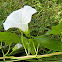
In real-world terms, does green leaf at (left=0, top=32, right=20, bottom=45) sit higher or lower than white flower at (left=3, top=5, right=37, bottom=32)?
lower

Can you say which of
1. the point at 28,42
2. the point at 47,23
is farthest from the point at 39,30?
the point at 28,42

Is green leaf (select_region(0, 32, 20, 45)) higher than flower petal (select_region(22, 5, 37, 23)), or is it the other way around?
flower petal (select_region(22, 5, 37, 23))

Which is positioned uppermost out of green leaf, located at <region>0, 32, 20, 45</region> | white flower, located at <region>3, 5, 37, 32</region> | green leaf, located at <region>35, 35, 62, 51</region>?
white flower, located at <region>3, 5, 37, 32</region>

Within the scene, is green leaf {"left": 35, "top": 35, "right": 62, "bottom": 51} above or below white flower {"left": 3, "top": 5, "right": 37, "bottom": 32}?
below

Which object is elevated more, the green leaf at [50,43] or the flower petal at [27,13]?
the flower petal at [27,13]

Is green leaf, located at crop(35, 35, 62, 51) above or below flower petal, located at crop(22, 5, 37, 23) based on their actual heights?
below

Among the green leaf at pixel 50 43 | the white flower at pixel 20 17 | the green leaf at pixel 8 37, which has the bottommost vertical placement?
the green leaf at pixel 50 43

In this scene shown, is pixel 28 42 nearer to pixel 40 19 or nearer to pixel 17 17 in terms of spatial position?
pixel 17 17

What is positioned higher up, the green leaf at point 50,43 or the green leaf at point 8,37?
the green leaf at point 8,37
